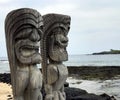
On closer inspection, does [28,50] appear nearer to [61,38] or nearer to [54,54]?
[54,54]

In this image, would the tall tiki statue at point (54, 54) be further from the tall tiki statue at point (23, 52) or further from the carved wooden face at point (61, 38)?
the tall tiki statue at point (23, 52)

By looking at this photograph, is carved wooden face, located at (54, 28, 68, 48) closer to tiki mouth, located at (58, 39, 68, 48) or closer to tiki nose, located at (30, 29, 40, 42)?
tiki mouth, located at (58, 39, 68, 48)

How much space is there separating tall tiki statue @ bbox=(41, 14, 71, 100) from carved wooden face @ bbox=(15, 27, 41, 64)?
3.11 ft

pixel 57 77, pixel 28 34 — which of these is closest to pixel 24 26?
pixel 28 34

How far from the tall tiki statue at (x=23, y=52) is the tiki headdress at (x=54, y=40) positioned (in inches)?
38.3

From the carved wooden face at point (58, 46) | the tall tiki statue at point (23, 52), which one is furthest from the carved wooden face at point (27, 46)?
the carved wooden face at point (58, 46)

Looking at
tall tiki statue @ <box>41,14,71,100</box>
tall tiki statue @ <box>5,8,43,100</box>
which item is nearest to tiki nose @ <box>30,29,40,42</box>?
tall tiki statue @ <box>5,8,43,100</box>

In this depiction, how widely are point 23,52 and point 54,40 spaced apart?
120 centimetres

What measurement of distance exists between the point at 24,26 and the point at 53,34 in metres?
1.26

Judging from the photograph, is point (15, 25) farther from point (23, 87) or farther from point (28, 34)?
point (23, 87)

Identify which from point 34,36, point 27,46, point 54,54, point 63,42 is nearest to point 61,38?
point 63,42

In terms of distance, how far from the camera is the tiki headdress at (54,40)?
927 centimetres

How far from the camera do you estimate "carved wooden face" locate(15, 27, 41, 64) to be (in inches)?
322

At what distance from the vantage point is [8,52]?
323 inches
